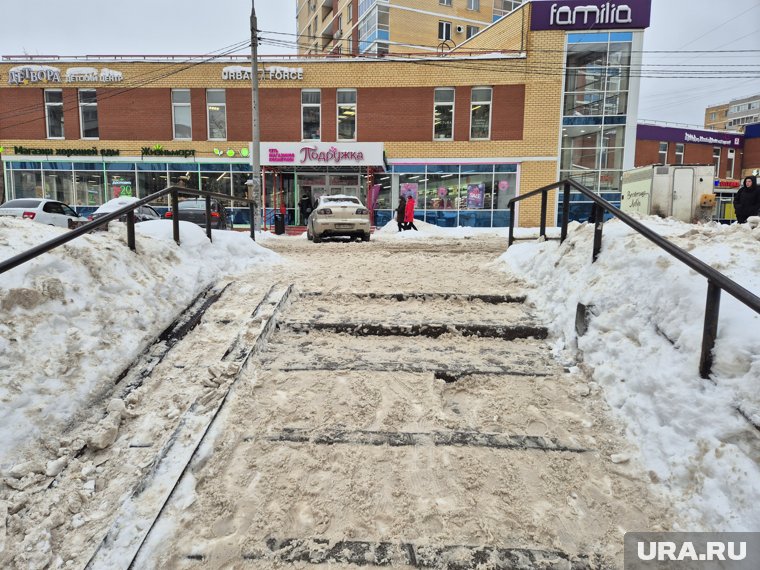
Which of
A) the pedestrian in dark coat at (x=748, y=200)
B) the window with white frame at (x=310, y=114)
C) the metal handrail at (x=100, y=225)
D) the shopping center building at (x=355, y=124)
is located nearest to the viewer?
the metal handrail at (x=100, y=225)

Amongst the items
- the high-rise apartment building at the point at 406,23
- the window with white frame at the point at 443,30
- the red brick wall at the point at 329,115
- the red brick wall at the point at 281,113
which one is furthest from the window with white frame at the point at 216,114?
the window with white frame at the point at 443,30

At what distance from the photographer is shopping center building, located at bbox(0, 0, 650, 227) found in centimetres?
2266

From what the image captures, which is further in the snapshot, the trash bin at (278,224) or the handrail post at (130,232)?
the trash bin at (278,224)

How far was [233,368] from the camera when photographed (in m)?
3.57

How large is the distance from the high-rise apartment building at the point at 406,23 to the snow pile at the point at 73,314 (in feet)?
125

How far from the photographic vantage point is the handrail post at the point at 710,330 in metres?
2.68

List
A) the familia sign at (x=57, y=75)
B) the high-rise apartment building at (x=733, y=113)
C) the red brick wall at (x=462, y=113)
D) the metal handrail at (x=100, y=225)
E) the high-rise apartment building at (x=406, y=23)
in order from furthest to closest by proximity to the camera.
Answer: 1. the high-rise apartment building at (x=733, y=113)
2. the high-rise apartment building at (x=406, y=23)
3. the familia sign at (x=57, y=75)
4. the red brick wall at (x=462, y=113)
5. the metal handrail at (x=100, y=225)

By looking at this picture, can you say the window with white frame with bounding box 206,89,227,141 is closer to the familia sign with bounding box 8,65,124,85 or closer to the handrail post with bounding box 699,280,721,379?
the familia sign with bounding box 8,65,124,85

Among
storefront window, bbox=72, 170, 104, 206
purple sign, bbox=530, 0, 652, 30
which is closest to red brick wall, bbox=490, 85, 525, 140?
purple sign, bbox=530, 0, 652, 30

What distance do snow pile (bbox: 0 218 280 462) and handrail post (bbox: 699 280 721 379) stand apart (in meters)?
3.84

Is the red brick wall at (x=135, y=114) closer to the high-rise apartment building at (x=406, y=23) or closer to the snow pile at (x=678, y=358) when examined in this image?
the high-rise apartment building at (x=406, y=23)

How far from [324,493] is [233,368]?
1448mm

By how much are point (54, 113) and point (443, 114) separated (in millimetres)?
20249

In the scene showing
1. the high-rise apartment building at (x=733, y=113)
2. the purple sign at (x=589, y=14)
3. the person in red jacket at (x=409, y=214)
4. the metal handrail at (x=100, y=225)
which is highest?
the high-rise apartment building at (x=733, y=113)
